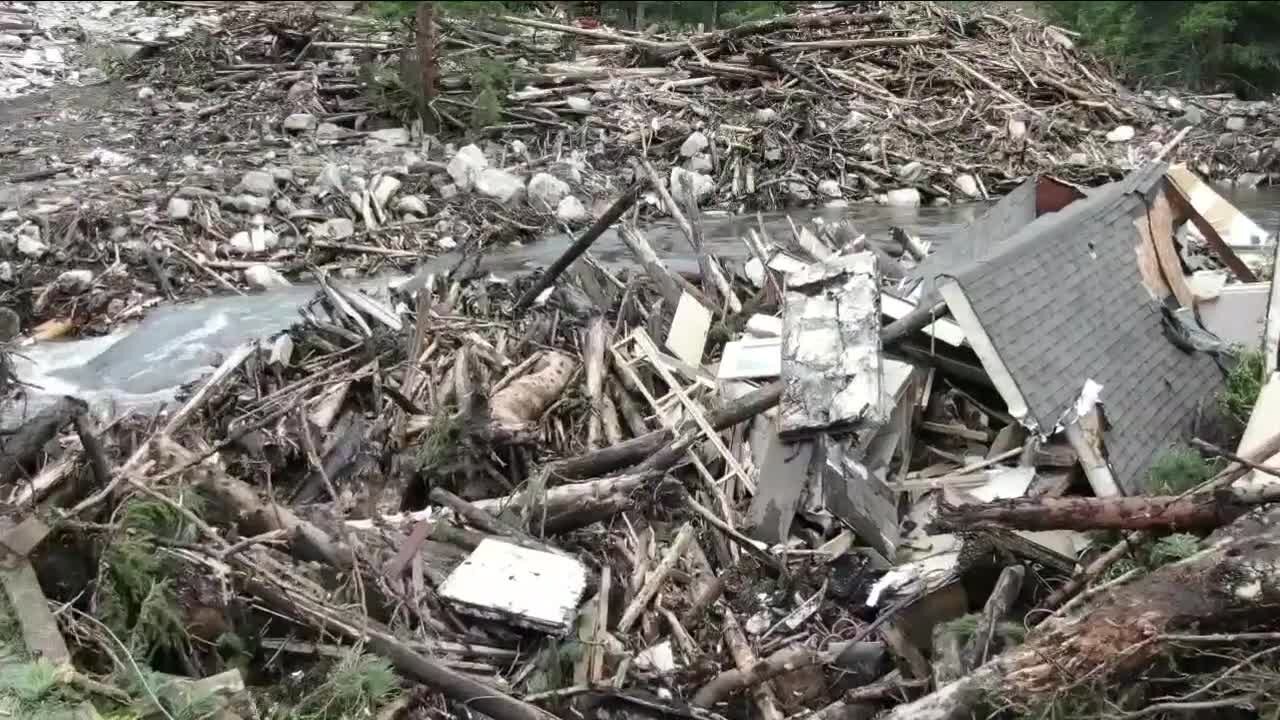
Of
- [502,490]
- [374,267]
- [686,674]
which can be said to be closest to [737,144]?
[374,267]

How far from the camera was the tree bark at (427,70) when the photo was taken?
1161cm

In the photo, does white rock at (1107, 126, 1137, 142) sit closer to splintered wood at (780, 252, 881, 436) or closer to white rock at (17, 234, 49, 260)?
splintered wood at (780, 252, 881, 436)

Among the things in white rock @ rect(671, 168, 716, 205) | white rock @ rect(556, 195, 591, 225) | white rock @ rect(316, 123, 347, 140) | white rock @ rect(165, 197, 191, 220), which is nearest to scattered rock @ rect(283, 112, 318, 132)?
white rock @ rect(316, 123, 347, 140)

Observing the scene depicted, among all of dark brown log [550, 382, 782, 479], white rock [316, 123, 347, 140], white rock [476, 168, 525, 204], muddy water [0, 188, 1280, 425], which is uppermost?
white rock [316, 123, 347, 140]

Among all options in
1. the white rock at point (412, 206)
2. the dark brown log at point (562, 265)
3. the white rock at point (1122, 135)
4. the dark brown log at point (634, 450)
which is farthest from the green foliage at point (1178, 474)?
the white rock at point (1122, 135)

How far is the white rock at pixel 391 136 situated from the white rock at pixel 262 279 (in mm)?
3618

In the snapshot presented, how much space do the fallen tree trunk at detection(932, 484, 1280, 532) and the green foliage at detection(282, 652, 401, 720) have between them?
7.28 ft

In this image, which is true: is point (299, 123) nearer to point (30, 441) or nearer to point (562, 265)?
point (562, 265)

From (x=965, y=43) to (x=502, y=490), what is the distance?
477 inches

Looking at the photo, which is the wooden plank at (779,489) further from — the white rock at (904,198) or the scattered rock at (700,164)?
the white rock at (904,198)

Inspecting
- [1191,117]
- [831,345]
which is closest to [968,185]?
[1191,117]

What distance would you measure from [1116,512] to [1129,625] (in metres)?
0.57

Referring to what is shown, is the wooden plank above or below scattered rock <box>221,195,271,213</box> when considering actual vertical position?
below

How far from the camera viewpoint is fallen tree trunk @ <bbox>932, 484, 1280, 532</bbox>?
3656mm
